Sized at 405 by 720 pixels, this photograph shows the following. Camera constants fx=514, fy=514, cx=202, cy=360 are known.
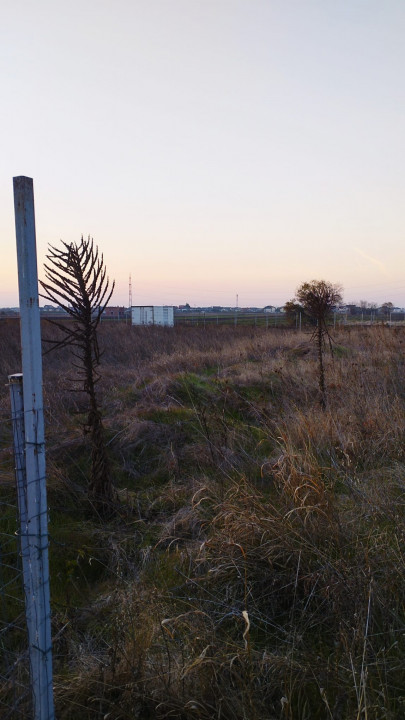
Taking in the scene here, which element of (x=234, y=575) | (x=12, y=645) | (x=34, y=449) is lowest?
(x=12, y=645)

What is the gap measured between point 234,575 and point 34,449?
1.57 meters

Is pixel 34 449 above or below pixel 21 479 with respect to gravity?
above

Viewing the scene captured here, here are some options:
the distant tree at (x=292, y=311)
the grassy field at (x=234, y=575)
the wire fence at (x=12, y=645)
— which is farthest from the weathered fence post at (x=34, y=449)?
the distant tree at (x=292, y=311)

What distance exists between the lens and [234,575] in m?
2.76

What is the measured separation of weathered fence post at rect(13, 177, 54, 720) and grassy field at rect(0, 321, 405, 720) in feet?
1.07

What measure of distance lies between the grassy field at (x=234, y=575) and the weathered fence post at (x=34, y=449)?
0.32 metres

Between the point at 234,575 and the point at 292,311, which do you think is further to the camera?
the point at 292,311

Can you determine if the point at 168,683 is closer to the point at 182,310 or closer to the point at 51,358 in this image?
the point at 51,358

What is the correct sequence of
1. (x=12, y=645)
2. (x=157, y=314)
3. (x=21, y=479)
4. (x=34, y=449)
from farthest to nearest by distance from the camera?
(x=157, y=314), (x=12, y=645), (x=21, y=479), (x=34, y=449)

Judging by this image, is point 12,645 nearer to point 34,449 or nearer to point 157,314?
point 34,449

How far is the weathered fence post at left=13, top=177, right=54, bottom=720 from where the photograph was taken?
159 cm

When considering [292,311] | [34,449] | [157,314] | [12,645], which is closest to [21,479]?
[34,449]

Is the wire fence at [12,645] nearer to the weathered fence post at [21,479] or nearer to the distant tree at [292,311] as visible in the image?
the weathered fence post at [21,479]

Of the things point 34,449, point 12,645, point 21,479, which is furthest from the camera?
point 12,645
